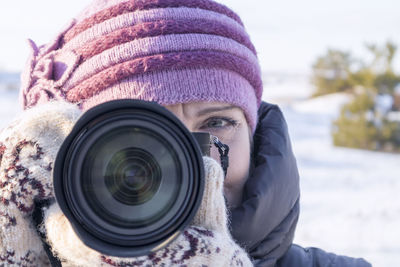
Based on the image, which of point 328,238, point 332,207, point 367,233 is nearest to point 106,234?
point 328,238

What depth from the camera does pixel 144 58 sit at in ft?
3.86

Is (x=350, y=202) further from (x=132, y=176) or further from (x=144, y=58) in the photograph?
(x=132, y=176)

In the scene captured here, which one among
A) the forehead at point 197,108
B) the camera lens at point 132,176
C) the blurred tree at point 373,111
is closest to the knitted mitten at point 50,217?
the camera lens at point 132,176

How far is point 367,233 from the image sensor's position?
4172 mm

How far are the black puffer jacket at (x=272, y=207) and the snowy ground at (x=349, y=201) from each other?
2.21 m

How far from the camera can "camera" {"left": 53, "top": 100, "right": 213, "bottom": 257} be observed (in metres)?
0.88

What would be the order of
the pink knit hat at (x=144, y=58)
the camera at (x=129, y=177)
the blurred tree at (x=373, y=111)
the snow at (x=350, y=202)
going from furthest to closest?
the blurred tree at (x=373, y=111)
the snow at (x=350, y=202)
the pink knit hat at (x=144, y=58)
the camera at (x=129, y=177)

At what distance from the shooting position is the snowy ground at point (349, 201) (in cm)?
384

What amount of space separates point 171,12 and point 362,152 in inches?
366

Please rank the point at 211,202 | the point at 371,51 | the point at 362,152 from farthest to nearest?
the point at 371,51 < the point at 362,152 < the point at 211,202

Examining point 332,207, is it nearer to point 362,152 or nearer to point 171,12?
point 171,12

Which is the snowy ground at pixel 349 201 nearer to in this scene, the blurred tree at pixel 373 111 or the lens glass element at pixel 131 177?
the blurred tree at pixel 373 111

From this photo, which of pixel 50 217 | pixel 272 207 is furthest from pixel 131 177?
pixel 272 207

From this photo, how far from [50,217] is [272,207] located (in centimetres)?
61
